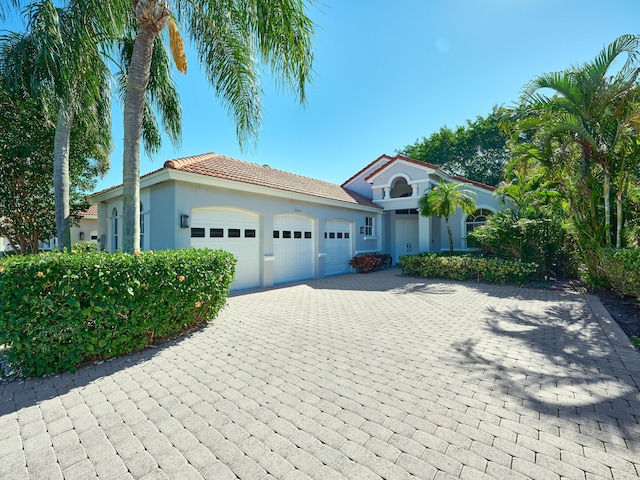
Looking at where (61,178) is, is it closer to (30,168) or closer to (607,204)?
(30,168)

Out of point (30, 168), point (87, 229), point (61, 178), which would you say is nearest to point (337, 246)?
point (61, 178)

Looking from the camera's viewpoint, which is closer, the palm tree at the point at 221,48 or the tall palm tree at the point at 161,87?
the palm tree at the point at 221,48

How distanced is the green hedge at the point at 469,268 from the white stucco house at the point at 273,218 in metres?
3.49

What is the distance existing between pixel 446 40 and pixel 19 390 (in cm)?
1347

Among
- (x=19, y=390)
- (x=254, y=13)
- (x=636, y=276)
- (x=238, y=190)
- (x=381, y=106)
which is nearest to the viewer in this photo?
(x=19, y=390)

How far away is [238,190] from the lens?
34.0 feet

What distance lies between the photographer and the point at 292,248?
507 inches

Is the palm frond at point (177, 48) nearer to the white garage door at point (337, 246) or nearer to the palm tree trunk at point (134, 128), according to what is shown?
the palm tree trunk at point (134, 128)

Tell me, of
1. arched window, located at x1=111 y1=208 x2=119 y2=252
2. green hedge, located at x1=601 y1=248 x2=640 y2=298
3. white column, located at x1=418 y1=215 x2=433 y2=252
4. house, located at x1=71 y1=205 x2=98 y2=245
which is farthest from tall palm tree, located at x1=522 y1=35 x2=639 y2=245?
house, located at x1=71 y1=205 x2=98 y2=245

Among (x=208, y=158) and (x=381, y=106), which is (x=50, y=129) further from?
(x=381, y=106)

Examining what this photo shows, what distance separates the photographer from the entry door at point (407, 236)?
2035 cm

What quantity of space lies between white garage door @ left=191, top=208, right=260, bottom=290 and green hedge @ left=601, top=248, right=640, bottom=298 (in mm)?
10953

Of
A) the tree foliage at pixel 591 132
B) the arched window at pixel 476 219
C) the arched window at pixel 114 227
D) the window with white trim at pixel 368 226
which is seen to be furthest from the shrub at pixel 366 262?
the arched window at pixel 114 227

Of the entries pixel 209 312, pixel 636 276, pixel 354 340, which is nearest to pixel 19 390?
pixel 209 312
